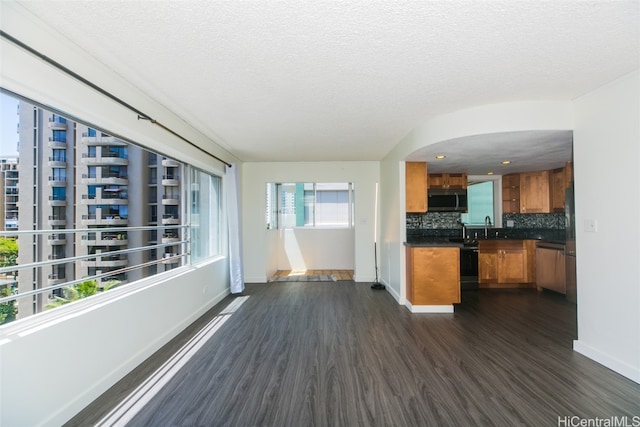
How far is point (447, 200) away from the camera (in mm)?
5195

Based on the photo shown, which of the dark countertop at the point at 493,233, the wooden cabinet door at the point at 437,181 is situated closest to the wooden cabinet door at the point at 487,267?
the dark countertop at the point at 493,233

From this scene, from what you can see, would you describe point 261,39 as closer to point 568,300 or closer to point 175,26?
point 175,26

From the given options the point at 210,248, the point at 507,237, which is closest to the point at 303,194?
the point at 210,248

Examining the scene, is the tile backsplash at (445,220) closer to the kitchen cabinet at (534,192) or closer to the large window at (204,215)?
the kitchen cabinet at (534,192)

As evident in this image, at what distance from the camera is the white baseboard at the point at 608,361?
7.22 ft

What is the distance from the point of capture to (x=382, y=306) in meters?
4.18

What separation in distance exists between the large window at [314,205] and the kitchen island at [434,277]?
3.53 m

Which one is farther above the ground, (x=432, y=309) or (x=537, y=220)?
(x=537, y=220)

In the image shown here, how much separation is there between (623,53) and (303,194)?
619cm

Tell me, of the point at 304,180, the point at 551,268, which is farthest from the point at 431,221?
the point at 304,180

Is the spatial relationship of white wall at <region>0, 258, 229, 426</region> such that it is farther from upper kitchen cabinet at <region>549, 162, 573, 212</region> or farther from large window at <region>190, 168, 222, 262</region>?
upper kitchen cabinet at <region>549, 162, 573, 212</region>

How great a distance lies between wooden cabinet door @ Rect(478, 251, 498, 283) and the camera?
5082mm

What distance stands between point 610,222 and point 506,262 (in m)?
2.94

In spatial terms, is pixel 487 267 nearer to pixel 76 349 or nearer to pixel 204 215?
pixel 204 215
